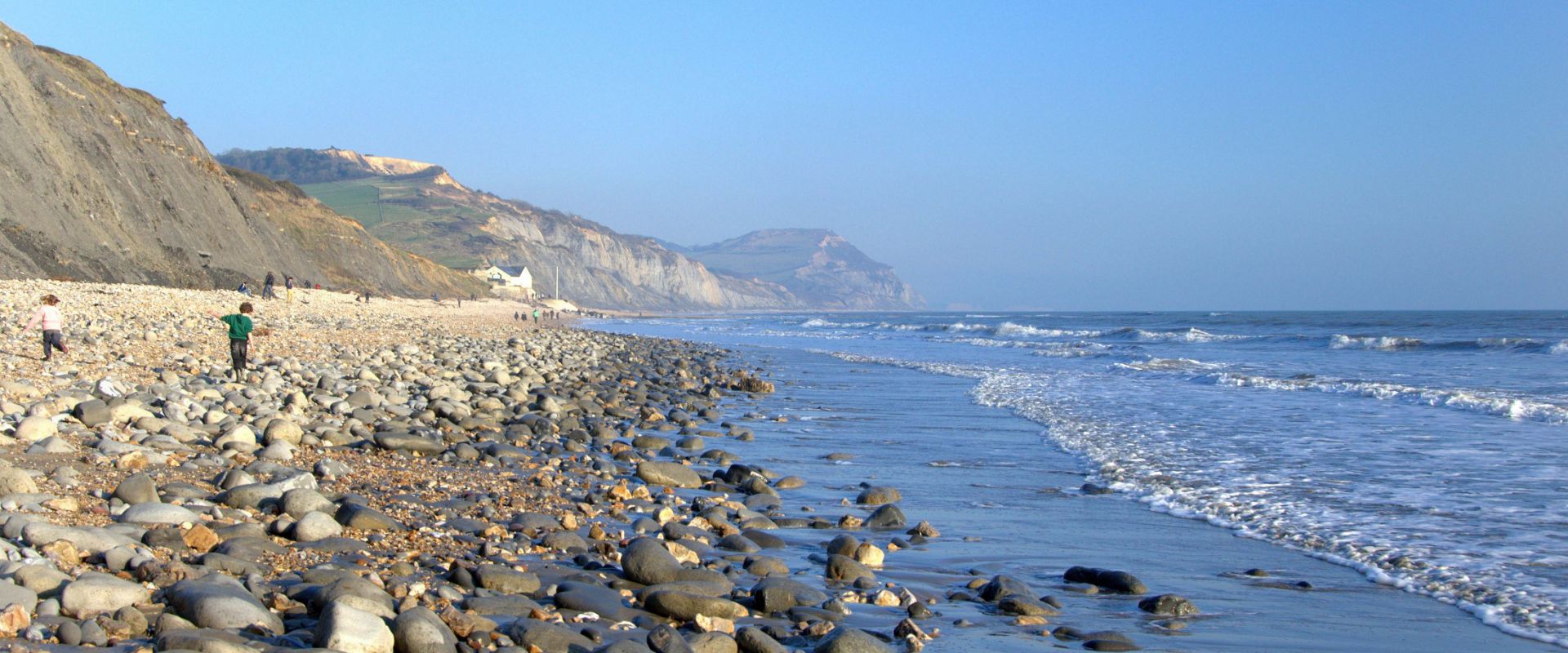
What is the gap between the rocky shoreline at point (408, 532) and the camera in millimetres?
4031

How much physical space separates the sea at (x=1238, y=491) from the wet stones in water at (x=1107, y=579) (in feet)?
0.33

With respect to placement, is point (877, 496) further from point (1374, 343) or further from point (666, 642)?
point (1374, 343)

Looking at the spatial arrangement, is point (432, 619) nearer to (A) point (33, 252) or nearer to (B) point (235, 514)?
(B) point (235, 514)

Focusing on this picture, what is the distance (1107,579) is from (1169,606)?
48 centimetres

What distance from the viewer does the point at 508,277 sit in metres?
98.8

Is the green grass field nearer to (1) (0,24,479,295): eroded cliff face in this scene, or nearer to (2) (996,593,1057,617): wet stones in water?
(1) (0,24,479,295): eroded cliff face

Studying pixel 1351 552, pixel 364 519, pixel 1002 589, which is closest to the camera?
pixel 1002 589

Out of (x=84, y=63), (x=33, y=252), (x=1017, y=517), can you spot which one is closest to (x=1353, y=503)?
(x=1017, y=517)

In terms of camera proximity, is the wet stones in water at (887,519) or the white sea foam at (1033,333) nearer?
the wet stones in water at (887,519)

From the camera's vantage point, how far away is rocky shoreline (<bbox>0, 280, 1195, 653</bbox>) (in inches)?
159

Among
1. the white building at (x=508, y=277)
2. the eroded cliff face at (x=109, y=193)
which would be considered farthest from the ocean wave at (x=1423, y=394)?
the white building at (x=508, y=277)

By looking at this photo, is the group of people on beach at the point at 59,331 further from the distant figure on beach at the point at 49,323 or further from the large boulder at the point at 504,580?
the large boulder at the point at 504,580

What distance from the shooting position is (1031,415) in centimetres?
1436

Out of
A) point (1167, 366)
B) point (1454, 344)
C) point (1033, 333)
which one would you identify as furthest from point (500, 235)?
point (1167, 366)
